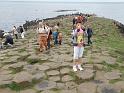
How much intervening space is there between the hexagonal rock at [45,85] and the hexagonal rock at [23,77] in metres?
0.62

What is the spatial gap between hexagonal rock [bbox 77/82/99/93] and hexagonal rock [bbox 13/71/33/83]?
7.30 ft

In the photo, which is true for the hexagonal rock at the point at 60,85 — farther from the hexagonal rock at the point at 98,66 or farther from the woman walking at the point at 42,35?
the woman walking at the point at 42,35

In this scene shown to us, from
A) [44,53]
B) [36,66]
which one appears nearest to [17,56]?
[44,53]

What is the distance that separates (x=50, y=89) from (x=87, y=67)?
3093 mm

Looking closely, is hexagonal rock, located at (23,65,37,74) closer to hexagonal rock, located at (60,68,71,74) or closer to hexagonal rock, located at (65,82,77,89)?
hexagonal rock, located at (60,68,71,74)

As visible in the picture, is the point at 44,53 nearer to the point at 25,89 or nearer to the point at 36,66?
the point at 36,66

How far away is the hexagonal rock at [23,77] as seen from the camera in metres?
11.6

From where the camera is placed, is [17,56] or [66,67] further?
[17,56]

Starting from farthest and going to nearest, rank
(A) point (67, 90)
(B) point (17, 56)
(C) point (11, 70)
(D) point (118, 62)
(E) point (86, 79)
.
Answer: (B) point (17, 56) < (D) point (118, 62) < (C) point (11, 70) < (E) point (86, 79) < (A) point (67, 90)

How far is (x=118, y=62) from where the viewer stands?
1463cm

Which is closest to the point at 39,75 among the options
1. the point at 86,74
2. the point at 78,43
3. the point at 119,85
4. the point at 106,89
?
the point at 86,74

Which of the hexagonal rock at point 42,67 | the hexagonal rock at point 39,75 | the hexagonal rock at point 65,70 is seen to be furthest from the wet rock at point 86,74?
the hexagonal rock at point 42,67

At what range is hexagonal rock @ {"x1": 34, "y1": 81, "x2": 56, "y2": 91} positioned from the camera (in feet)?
35.6

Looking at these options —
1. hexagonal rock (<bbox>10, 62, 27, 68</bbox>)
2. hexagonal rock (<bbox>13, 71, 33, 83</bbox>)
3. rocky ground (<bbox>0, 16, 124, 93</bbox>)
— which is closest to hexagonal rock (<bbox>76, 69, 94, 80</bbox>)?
rocky ground (<bbox>0, 16, 124, 93</bbox>)
